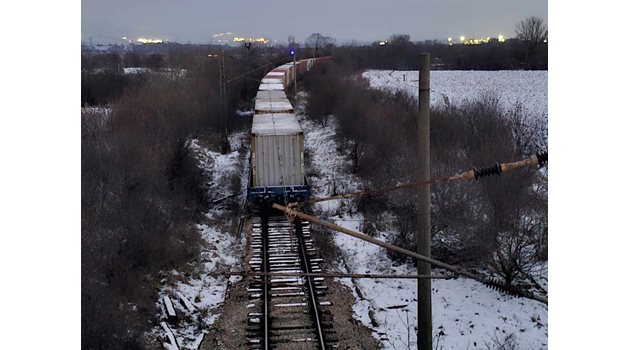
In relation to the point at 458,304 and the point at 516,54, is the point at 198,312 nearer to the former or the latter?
the point at 458,304

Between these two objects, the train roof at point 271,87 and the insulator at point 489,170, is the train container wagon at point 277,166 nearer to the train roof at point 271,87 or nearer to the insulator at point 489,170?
the insulator at point 489,170

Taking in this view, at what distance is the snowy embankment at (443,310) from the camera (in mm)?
9266

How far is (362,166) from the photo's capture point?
2073cm

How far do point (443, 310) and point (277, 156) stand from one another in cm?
701

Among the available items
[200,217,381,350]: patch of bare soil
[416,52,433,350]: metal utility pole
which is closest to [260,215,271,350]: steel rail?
[200,217,381,350]: patch of bare soil

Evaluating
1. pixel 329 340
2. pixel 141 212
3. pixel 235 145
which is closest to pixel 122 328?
pixel 329 340

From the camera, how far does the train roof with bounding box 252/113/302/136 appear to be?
613 inches

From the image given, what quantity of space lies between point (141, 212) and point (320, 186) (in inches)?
330

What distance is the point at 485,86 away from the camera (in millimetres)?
31469

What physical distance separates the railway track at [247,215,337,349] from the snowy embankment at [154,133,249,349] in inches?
25.5

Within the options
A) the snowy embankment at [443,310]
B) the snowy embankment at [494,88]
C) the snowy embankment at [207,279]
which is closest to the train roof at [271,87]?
the snowy embankment at [494,88]

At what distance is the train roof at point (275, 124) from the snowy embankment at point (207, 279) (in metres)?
2.74

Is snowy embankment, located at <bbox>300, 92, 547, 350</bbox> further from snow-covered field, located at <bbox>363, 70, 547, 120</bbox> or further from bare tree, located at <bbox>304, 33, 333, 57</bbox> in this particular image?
bare tree, located at <bbox>304, 33, 333, 57</bbox>

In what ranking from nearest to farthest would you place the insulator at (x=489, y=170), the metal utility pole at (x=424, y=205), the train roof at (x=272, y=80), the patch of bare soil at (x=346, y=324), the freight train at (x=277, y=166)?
the insulator at (x=489, y=170) < the metal utility pole at (x=424, y=205) < the patch of bare soil at (x=346, y=324) < the freight train at (x=277, y=166) < the train roof at (x=272, y=80)
